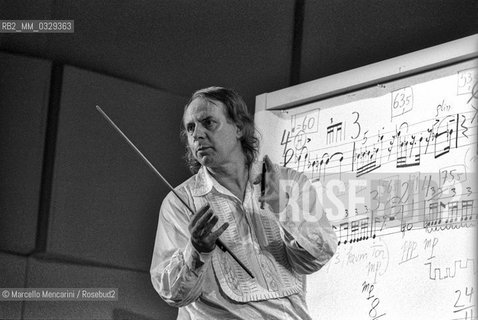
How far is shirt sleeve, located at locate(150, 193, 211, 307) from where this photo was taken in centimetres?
179

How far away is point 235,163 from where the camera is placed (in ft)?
6.81

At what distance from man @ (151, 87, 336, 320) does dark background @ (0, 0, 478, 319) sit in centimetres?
76

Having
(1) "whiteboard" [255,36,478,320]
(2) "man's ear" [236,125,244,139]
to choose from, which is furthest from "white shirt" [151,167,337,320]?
(1) "whiteboard" [255,36,478,320]

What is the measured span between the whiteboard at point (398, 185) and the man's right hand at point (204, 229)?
75 cm

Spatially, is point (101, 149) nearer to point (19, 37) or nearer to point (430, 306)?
point (19, 37)

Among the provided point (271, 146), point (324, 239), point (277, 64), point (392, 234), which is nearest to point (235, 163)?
point (324, 239)

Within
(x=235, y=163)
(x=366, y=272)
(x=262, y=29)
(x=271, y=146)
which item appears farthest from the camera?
(x=262, y=29)

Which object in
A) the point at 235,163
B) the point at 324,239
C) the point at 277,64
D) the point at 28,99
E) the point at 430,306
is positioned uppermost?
the point at 277,64

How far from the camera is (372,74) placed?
2.53m

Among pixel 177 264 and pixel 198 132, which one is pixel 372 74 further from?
pixel 177 264

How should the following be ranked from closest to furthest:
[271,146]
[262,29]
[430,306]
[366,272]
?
[430,306] → [366,272] → [271,146] → [262,29]

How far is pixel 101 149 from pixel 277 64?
0.67m

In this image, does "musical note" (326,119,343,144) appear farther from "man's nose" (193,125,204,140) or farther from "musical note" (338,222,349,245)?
"man's nose" (193,125,204,140)

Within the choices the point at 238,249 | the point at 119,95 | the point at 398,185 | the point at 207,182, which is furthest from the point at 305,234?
the point at 119,95
